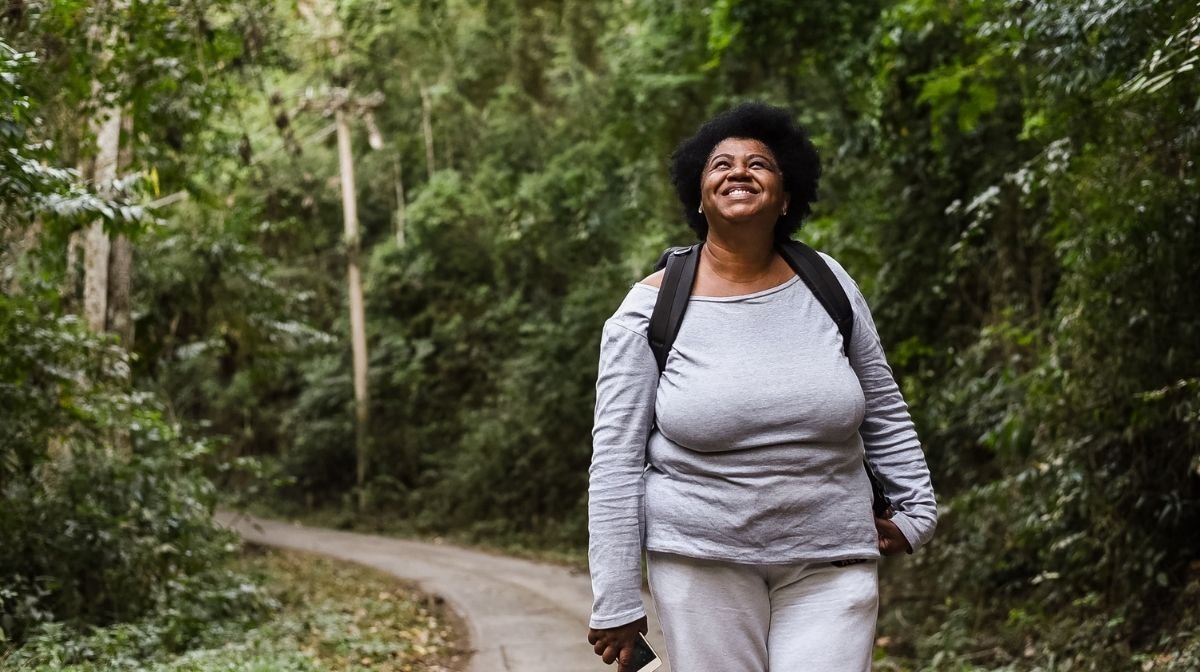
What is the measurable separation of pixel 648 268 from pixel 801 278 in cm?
1286

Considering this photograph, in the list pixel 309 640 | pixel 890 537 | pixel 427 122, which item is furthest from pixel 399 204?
pixel 890 537

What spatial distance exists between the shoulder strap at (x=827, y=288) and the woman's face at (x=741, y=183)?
12cm

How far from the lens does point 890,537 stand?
2.69m

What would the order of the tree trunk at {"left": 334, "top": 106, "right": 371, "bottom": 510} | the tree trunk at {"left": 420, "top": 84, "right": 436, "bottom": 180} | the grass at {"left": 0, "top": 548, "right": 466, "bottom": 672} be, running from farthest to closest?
1. the tree trunk at {"left": 420, "top": 84, "right": 436, "bottom": 180}
2. the tree trunk at {"left": 334, "top": 106, "right": 371, "bottom": 510}
3. the grass at {"left": 0, "top": 548, "right": 466, "bottom": 672}

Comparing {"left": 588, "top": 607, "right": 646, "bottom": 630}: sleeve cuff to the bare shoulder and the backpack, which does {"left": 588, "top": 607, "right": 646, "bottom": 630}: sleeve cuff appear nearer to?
the backpack

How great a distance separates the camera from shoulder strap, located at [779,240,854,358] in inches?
105

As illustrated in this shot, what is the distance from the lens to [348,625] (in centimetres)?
965

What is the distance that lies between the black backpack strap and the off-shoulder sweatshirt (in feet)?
0.07

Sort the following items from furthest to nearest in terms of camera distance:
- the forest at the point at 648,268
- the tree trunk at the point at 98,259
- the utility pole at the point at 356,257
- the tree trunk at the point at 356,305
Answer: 1. the tree trunk at the point at 356,305
2. the utility pole at the point at 356,257
3. the tree trunk at the point at 98,259
4. the forest at the point at 648,268

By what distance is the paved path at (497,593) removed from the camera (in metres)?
8.04

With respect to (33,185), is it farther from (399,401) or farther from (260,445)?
(260,445)

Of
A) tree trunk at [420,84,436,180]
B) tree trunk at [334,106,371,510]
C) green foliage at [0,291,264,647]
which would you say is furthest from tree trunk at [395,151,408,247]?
green foliage at [0,291,264,647]

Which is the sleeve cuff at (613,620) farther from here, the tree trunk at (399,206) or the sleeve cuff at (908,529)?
the tree trunk at (399,206)

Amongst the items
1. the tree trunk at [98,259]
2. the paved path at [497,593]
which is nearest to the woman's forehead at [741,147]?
the paved path at [497,593]
